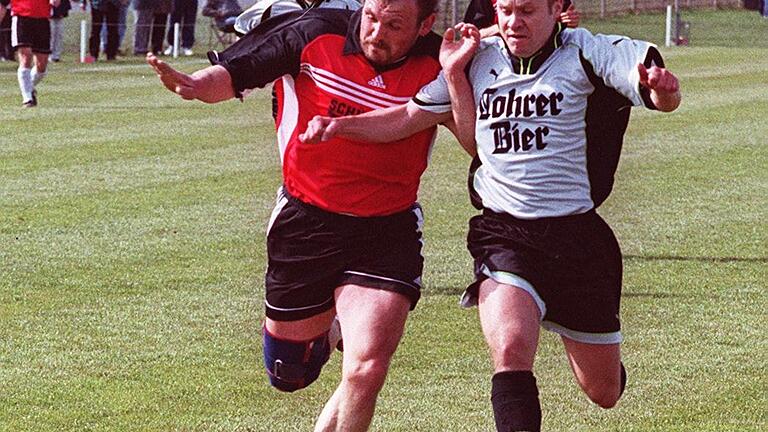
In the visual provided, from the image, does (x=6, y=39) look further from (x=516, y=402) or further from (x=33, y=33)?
(x=516, y=402)

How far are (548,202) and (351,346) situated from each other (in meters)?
0.90

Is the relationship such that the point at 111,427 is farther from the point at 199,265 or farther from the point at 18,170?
the point at 18,170

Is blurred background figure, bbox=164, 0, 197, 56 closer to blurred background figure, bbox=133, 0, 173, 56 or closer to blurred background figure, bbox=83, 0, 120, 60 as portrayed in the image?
blurred background figure, bbox=133, 0, 173, 56

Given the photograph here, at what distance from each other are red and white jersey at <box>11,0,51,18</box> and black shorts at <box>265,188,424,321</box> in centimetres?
1772

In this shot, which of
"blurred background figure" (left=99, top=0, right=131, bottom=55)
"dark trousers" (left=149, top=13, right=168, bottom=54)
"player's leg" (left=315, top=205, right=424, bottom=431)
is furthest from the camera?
"dark trousers" (left=149, top=13, right=168, bottom=54)

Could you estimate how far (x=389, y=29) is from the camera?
643 centimetres

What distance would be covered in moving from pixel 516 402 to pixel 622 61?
1.28 metres

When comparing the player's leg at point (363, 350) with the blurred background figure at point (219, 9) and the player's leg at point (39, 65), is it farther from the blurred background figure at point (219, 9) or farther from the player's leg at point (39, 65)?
the blurred background figure at point (219, 9)

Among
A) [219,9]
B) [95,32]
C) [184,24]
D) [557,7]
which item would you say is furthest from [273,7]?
[184,24]

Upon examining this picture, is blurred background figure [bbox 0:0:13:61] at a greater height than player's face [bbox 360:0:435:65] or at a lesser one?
lesser

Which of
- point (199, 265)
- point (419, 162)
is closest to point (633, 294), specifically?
point (199, 265)

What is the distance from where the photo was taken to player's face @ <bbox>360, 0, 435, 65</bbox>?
6.39 m

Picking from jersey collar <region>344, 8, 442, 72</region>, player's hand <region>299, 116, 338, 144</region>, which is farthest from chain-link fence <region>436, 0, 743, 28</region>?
player's hand <region>299, 116, 338, 144</region>

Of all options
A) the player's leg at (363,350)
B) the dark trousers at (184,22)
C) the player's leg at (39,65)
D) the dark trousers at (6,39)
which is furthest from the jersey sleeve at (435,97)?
the dark trousers at (184,22)
